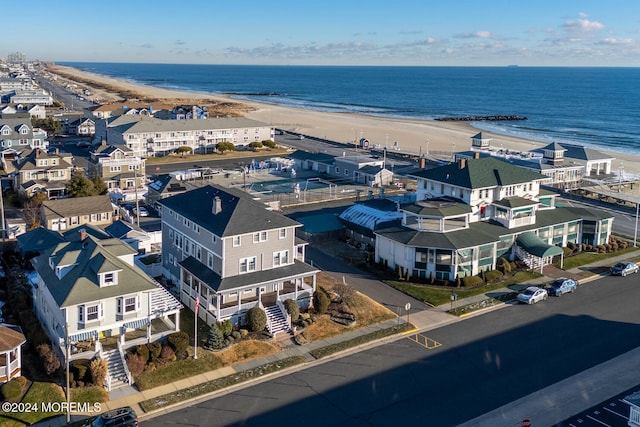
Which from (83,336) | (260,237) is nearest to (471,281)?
(260,237)

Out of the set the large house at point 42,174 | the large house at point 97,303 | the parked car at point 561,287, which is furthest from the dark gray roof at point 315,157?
the large house at point 97,303

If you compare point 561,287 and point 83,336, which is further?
point 561,287

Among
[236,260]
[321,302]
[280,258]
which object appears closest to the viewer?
[236,260]

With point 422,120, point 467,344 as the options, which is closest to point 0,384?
point 467,344

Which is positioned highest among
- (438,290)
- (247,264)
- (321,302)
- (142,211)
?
(247,264)

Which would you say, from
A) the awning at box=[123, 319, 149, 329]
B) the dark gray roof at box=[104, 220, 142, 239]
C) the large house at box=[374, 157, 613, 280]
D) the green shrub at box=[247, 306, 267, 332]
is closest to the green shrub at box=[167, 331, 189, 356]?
the awning at box=[123, 319, 149, 329]

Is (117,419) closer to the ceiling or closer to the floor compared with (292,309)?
closer to the floor

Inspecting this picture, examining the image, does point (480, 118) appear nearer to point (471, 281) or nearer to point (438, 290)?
point (471, 281)
